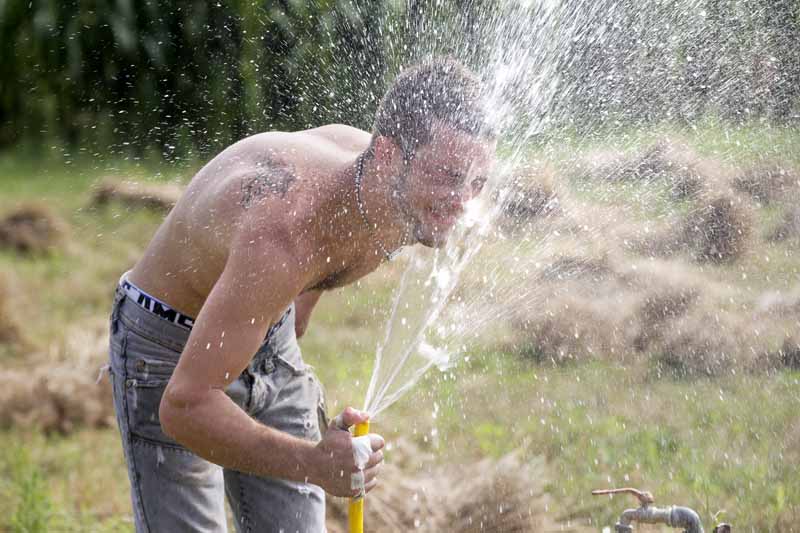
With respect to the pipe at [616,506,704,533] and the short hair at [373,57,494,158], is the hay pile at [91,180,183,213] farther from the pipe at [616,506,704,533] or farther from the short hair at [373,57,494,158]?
the pipe at [616,506,704,533]

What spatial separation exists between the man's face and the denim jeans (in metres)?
0.53

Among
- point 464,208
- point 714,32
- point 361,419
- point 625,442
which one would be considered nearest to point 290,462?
point 361,419

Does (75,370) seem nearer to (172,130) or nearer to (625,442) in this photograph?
(625,442)

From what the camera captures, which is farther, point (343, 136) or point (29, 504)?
point (29, 504)

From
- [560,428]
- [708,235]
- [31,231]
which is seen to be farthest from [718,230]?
[31,231]

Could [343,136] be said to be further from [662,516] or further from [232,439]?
[662,516]

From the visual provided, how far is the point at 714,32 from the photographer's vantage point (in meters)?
6.36

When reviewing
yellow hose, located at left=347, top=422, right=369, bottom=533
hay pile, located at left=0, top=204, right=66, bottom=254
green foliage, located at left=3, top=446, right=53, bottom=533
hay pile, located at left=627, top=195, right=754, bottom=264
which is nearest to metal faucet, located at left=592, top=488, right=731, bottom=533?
yellow hose, located at left=347, top=422, right=369, bottom=533

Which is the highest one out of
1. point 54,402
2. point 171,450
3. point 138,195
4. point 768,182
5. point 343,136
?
point 343,136

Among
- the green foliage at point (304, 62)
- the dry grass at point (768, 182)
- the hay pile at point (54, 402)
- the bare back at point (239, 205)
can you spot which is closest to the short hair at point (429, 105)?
the bare back at point (239, 205)

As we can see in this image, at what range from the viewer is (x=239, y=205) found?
2.40 m

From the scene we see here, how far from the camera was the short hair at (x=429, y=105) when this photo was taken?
2.56 m

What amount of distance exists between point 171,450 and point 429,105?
3.41 ft

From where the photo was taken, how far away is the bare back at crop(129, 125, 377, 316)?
7.79 ft
